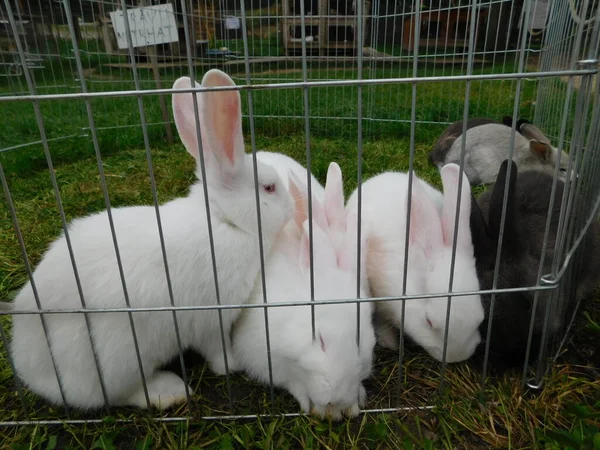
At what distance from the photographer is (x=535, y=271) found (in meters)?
1.77

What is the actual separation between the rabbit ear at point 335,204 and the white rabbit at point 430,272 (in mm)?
260

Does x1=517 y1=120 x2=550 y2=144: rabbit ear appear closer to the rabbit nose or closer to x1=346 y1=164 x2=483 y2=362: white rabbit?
x1=346 y1=164 x2=483 y2=362: white rabbit

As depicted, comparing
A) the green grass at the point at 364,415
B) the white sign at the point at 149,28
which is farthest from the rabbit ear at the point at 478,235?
the white sign at the point at 149,28

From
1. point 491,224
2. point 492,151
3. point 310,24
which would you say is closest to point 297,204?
point 491,224

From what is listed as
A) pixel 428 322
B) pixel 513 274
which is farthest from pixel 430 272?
pixel 513 274

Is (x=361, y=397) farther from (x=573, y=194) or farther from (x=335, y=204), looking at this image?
(x=573, y=194)

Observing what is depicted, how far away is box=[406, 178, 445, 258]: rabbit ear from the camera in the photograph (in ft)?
5.84

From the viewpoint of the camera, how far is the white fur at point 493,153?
346cm

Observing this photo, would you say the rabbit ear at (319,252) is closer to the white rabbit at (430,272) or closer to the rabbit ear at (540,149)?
the white rabbit at (430,272)

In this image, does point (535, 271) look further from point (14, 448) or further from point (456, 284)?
point (14, 448)

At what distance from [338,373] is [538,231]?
1.09 meters

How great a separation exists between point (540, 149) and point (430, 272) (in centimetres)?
217

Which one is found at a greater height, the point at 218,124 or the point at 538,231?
the point at 218,124

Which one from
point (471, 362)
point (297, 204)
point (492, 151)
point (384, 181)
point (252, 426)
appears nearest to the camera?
point (252, 426)
